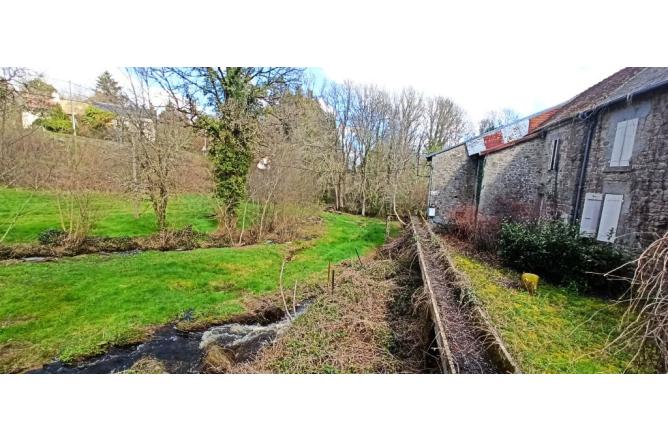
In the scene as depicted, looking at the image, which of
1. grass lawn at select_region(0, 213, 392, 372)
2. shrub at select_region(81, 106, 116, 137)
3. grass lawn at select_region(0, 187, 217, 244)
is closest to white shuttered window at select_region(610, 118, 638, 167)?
grass lawn at select_region(0, 213, 392, 372)

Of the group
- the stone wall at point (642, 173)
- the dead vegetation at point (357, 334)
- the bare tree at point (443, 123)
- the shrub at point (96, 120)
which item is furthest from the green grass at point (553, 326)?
the shrub at point (96, 120)

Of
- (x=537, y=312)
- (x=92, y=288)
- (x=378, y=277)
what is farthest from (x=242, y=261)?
(x=537, y=312)

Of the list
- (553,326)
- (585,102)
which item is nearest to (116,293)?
(553,326)

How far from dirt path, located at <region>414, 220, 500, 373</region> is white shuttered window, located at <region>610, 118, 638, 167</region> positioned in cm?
422

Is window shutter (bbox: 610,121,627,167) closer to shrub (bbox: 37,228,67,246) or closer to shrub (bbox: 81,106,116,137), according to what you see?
shrub (bbox: 81,106,116,137)

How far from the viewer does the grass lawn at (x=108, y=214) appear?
21.6ft

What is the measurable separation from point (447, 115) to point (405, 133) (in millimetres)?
2569

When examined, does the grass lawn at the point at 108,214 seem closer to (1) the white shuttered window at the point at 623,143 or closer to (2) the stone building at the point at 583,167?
(2) the stone building at the point at 583,167

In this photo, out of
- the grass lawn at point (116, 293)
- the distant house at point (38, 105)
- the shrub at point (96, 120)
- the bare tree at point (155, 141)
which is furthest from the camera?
the bare tree at point (155, 141)

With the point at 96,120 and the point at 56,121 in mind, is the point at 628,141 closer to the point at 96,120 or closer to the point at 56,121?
the point at 56,121

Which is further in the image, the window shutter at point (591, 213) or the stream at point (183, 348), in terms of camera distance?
the window shutter at point (591, 213)

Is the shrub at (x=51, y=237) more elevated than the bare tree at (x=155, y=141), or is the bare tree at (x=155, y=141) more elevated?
the bare tree at (x=155, y=141)

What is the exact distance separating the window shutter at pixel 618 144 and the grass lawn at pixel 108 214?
10.1 m
